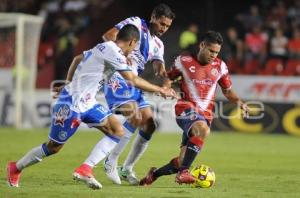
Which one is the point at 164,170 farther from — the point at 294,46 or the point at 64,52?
the point at 64,52

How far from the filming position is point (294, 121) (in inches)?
789

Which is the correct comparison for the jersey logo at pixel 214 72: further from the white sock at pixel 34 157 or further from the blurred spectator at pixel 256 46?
the blurred spectator at pixel 256 46

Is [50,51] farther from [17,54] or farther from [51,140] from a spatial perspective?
[51,140]

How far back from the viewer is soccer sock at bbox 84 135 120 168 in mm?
9383

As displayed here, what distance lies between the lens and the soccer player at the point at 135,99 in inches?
417

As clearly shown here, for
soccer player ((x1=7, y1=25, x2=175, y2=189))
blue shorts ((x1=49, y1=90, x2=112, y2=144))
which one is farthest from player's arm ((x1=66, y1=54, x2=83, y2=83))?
blue shorts ((x1=49, y1=90, x2=112, y2=144))

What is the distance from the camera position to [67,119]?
9312 millimetres

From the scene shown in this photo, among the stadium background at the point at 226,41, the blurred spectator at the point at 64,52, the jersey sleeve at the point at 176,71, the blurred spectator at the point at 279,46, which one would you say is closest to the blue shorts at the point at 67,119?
the jersey sleeve at the point at 176,71

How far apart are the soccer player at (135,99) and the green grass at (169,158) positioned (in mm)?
336

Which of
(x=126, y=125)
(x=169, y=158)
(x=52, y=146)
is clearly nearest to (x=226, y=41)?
(x=169, y=158)

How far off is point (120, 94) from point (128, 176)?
3.69ft

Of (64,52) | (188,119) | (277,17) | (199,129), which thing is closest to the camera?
(199,129)

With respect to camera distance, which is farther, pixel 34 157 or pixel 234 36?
pixel 234 36

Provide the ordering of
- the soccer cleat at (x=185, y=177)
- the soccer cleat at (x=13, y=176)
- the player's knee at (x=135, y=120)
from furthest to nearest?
the player's knee at (x=135, y=120)
the soccer cleat at (x=185, y=177)
the soccer cleat at (x=13, y=176)
